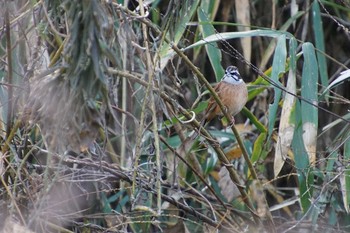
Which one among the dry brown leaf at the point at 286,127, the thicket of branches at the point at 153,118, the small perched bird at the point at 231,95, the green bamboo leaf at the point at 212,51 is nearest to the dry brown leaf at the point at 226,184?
the thicket of branches at the point at 153,118

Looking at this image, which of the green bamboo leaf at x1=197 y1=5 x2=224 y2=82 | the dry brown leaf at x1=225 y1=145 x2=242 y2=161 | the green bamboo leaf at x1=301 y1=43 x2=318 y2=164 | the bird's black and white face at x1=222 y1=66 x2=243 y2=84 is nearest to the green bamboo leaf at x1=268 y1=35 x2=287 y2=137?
the green bamboo leaf at x1=301 y1=43 x2=318 y2=164

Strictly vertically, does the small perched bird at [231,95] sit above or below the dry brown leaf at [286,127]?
below

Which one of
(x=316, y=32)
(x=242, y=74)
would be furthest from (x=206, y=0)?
(x=242, y=74)

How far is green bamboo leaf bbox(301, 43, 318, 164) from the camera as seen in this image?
361 centimetres

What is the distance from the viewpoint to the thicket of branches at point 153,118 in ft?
7.69

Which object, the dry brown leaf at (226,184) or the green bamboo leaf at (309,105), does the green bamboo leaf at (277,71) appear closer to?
the green bamboo leaf at (309,105)

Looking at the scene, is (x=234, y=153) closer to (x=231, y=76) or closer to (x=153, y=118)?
(x=231, y=76)

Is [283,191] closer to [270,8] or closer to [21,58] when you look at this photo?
[270,8]

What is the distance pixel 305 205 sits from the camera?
12.3 feet

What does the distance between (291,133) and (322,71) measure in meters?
0.73

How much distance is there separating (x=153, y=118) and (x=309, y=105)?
1135 millimetres

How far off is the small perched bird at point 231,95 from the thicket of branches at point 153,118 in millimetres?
87

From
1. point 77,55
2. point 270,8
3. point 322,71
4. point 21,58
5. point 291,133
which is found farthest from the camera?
point 270,8

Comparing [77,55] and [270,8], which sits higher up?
[77,55]
